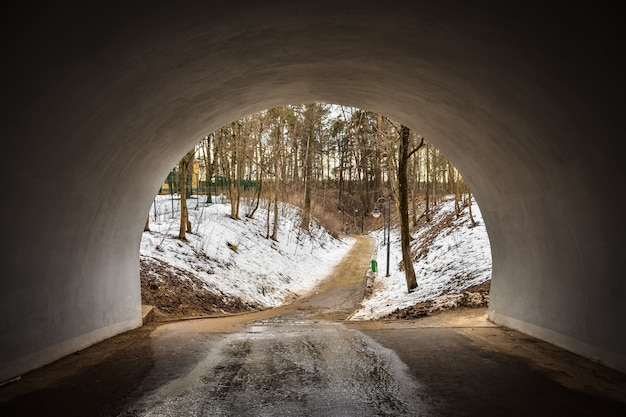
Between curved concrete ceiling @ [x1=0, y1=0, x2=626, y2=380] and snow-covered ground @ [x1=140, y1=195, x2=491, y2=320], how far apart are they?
5991 millimetres

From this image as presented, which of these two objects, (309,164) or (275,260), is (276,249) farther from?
(309,164)

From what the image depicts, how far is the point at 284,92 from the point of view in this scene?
8359mm

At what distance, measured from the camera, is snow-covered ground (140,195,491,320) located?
16328 millimetres

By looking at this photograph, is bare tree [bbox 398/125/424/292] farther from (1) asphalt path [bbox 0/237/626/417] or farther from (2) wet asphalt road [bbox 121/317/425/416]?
(2) wet asphalt road [bbox 121/317/425/416]

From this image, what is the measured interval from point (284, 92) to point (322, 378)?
5086mm

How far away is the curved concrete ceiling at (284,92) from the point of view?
4.11m

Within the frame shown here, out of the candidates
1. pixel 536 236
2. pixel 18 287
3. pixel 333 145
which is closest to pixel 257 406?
pixel 18 287

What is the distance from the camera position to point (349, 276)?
26.1 metres

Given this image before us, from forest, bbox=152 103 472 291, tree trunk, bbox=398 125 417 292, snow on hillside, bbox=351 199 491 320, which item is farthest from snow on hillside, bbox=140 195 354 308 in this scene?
tree trunk, bbox=398 125 417 292

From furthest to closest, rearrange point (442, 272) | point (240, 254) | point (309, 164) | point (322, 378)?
point (309, 164) < point (240, 254) < point (442, 272) < point (322, 378)

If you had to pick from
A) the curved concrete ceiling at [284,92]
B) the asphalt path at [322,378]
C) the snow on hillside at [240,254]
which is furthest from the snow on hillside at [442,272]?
the curved concrete ceiling at [284,92]

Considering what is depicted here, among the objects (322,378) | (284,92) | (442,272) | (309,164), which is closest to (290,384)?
(322,378)

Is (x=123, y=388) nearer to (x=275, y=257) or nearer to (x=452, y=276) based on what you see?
(x=452, y=276)

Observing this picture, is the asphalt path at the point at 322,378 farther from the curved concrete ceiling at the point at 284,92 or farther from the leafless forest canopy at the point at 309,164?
the leafless forest canopy at the point at 309,164
